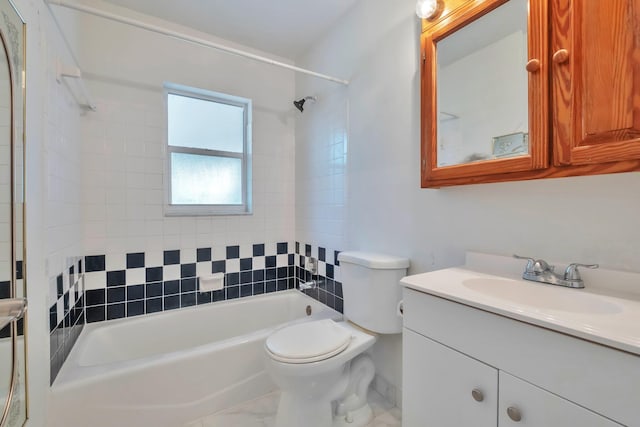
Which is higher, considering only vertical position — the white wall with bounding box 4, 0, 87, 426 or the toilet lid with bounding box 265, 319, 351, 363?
the white wall with bounding box 4, 0, 87, 426

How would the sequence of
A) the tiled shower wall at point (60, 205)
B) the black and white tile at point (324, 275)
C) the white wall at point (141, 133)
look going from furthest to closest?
the black and white tile at point (324, 275) < the white wall at point (141, 133) < the tiled shower wall at point (60, 205)

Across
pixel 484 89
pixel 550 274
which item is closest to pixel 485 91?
pixel 484 89

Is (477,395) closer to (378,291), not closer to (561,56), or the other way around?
(378,291)

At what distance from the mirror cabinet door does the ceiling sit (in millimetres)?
966

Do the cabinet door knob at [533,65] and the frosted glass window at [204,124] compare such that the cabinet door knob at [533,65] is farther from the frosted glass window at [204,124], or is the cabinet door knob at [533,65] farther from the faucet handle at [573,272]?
the frosted glass window at [204,124]

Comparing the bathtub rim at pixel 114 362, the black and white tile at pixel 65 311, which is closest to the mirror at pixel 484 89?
the bathtub rim at pixel 114 362

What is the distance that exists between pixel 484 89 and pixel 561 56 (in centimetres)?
32

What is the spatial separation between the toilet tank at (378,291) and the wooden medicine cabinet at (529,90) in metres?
0.45

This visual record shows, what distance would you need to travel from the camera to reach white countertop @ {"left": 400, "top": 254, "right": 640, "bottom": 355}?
597mm

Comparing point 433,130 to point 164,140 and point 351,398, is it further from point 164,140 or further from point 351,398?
point 164,140

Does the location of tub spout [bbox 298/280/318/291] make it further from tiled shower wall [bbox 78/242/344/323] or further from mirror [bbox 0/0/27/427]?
mirror [bbox 0/0/27/427]

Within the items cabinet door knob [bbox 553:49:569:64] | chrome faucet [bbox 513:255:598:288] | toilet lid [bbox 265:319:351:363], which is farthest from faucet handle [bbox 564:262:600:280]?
toilet lid [bbox 265:319:351:363]

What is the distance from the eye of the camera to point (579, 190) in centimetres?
92

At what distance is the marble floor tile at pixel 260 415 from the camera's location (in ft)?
4.74
